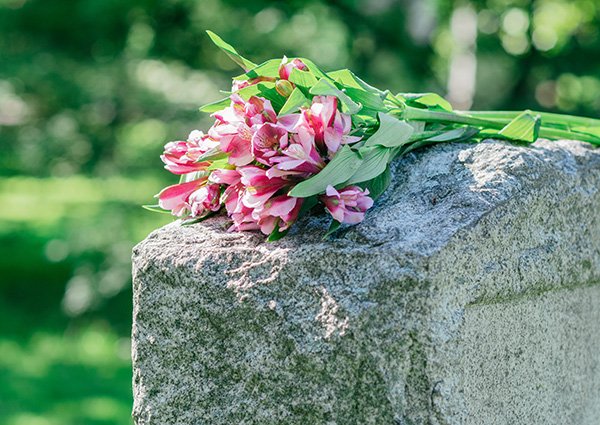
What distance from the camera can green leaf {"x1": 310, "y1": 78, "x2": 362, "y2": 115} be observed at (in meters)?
1.22

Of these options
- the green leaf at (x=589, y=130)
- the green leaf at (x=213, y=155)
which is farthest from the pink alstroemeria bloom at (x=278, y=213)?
the green leaf at (x=589, y=130)

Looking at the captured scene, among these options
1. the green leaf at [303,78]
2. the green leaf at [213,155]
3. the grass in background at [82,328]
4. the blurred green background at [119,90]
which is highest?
the green leaf at [303,78]

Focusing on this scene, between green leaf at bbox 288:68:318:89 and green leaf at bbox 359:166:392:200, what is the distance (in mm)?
179

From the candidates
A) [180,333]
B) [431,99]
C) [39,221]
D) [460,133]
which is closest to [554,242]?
[460,133]

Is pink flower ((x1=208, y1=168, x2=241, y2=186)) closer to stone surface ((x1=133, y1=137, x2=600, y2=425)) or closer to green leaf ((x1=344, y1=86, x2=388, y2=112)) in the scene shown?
stone surface ((x1=133, y1=137, x2=600, y2=425))

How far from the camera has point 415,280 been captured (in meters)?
1.15

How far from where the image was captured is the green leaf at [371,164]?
51.3 inches

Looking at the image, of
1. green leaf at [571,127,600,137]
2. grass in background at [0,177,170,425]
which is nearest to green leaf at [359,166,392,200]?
green leaf at [571,127,600,137]

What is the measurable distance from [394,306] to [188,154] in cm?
48

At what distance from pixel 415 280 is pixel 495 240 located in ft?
0.66

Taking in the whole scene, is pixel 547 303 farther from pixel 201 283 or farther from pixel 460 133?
pixel 201 283

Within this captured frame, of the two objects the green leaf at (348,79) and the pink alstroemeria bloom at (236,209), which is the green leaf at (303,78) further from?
the pink alstroemeria bloom at (236,209)

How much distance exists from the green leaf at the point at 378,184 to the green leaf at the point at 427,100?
0.25 metres

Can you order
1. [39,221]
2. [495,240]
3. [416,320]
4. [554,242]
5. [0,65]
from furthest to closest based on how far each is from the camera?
[39,221] < [0,65] < [554,242] < [495,240] < [416,320]
